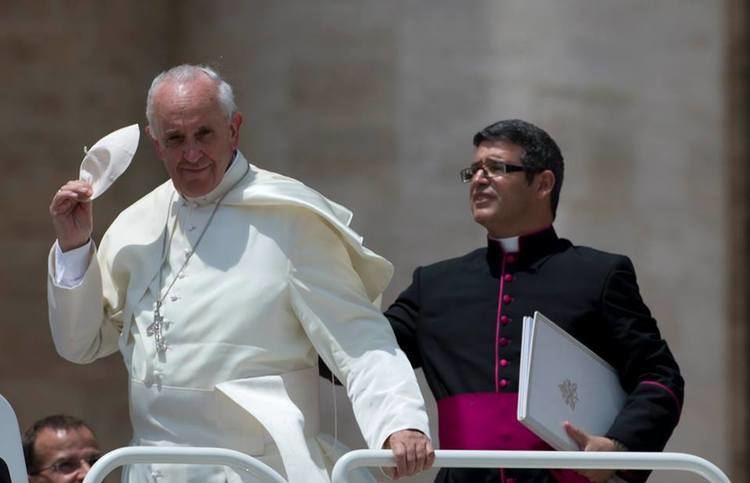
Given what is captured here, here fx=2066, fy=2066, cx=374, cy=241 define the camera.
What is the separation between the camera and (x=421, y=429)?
5336 mm

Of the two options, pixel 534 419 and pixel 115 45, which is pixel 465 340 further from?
pixel 115 45

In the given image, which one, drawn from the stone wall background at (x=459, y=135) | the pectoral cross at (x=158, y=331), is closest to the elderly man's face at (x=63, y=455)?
the pectoral cross at (x=158, y=331)

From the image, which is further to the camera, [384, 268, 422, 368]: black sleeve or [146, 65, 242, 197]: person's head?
[384, 268, 422, 368]: black sleeve

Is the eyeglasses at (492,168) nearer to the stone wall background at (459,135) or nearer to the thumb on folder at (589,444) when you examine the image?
the thumb on folder at (589,444)

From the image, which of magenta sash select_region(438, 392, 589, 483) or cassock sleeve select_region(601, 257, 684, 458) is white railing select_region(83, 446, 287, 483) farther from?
cassock sleeve select_region(601, 257, 684, 458)

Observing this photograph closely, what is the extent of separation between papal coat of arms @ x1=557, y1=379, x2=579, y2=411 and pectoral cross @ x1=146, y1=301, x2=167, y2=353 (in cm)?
110

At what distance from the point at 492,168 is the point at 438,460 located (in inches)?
49.5

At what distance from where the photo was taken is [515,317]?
5949mm

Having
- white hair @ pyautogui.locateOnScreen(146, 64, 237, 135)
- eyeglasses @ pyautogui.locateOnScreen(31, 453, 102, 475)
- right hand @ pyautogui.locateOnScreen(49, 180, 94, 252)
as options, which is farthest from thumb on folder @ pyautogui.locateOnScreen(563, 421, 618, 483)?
eyeglasses @ pyautogui.locateOnScreen(31, 453, 102, 475)

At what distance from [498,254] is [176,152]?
3.39 ft

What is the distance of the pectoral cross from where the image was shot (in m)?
5.73

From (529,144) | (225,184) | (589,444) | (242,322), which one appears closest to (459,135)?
(529,144)

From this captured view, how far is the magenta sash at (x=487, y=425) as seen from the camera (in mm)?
5777

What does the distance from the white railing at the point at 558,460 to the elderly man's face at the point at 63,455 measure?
1.70m
